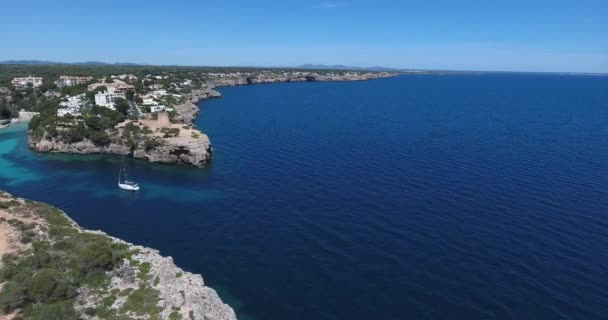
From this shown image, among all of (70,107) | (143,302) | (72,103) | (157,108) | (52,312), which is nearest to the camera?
(52,312)

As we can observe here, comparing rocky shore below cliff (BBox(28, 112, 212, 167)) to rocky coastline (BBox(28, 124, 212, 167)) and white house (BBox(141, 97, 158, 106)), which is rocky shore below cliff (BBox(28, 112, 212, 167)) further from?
white house (BBox(141, 97, 158, 106))

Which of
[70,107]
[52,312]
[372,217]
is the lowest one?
[372,217]

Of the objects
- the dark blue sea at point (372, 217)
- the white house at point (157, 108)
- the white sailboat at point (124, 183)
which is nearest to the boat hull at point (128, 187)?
the white sailboat at point (124, 183)

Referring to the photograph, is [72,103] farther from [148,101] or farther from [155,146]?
[155,146]

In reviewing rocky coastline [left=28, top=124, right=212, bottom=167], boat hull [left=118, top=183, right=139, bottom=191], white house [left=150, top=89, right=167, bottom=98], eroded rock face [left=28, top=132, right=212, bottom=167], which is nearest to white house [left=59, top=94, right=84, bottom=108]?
rocky coastline [left=28, top=124, right=212, bottom=167]

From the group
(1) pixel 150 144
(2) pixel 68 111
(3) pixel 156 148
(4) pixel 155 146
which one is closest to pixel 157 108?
(2) pixel 68 111

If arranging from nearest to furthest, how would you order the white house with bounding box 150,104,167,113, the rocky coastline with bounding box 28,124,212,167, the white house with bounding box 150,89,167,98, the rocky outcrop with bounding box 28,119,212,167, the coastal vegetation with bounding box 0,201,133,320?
the coastal vegetation with bounding box 0,201,133,320, the rocky coastline with bounding box 28,124,212,167, the rocky outcrop with bounding box 28,119,212,167, the white house with bounding box 150,104,167,113, the white house with bounding box 150,89,167,98
